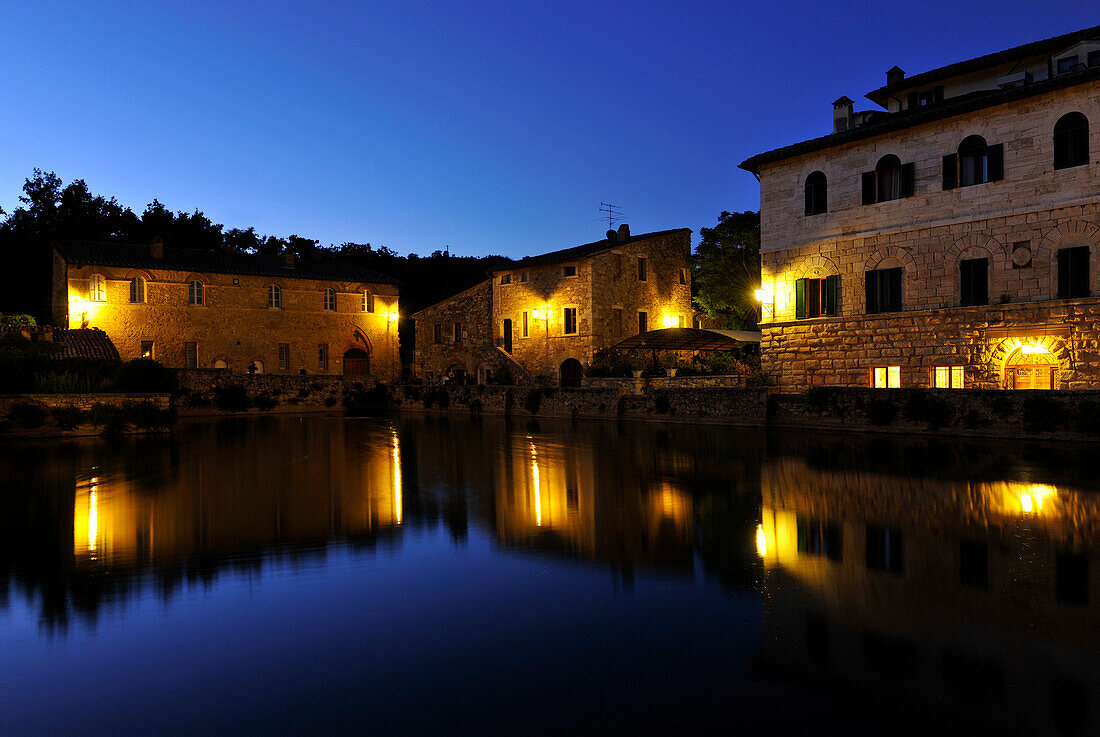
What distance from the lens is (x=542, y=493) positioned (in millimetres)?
10461

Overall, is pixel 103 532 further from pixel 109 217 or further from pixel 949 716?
pixel 109 217

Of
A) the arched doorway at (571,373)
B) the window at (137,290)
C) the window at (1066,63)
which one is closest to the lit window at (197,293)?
the window at (137,290)

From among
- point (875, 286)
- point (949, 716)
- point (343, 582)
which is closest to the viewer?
point (949, 716)

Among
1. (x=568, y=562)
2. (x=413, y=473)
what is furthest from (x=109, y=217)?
(x=568, y=562)

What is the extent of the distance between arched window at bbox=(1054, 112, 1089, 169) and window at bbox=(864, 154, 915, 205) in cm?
372

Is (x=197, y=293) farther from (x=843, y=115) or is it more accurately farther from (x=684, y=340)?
(x=843, y=115)

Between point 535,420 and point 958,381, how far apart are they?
47.1ft

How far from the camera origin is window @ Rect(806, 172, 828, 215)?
79.9 ft

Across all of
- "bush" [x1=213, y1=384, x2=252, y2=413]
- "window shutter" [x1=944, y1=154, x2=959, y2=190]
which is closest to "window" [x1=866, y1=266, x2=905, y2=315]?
"window shutter" [x1=944, y1=154, x2=959, y2=190]

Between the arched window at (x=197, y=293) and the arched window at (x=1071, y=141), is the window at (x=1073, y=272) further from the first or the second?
the arched window at (x=197, y=293)

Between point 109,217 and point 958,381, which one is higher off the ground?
point 109,217

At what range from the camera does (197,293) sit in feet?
128

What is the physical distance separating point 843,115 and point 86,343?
29625 mm

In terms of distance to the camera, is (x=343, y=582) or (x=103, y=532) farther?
(x=103, y=532)
